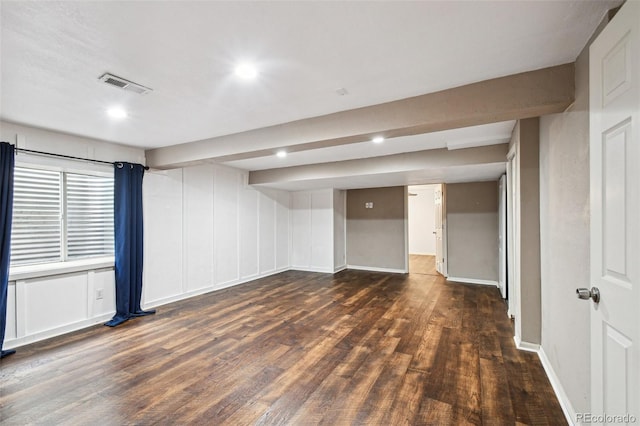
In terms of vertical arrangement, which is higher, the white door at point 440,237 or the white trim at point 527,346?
the white door at point 440,237

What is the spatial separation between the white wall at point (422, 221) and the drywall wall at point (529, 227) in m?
7.54

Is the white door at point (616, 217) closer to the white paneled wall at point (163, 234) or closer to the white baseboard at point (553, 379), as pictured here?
the white baseboard at point (553, 379)

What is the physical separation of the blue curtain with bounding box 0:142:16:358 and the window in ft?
1.29

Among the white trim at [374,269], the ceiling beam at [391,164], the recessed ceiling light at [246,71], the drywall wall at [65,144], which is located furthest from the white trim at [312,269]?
the recessed ceiling light at [246,71]

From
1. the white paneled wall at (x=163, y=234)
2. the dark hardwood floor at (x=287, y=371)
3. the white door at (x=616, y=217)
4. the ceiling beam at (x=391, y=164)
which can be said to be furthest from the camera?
the white paneled wall at (x=163, y=234)

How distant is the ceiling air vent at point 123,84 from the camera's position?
6.86ft

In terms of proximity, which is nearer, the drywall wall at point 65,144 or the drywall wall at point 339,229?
the drywall wall at point 65,144

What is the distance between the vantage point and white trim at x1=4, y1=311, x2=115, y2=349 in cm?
311

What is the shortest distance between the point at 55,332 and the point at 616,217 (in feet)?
17.0

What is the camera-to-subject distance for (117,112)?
2811 millimetres

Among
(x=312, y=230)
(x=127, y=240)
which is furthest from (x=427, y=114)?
(x=312, y=230)

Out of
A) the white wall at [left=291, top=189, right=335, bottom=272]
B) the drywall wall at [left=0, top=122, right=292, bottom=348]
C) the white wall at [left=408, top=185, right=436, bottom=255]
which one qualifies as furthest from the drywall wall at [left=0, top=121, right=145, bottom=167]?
the white wall at [left=408, top=185, right=436, bottom=255]

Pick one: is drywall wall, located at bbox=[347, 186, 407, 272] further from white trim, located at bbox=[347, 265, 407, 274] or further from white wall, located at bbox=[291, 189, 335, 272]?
white wall, located at bbox=[291, 189, 335, 272]

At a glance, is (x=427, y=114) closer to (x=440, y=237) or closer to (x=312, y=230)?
(x=440, y=237)
